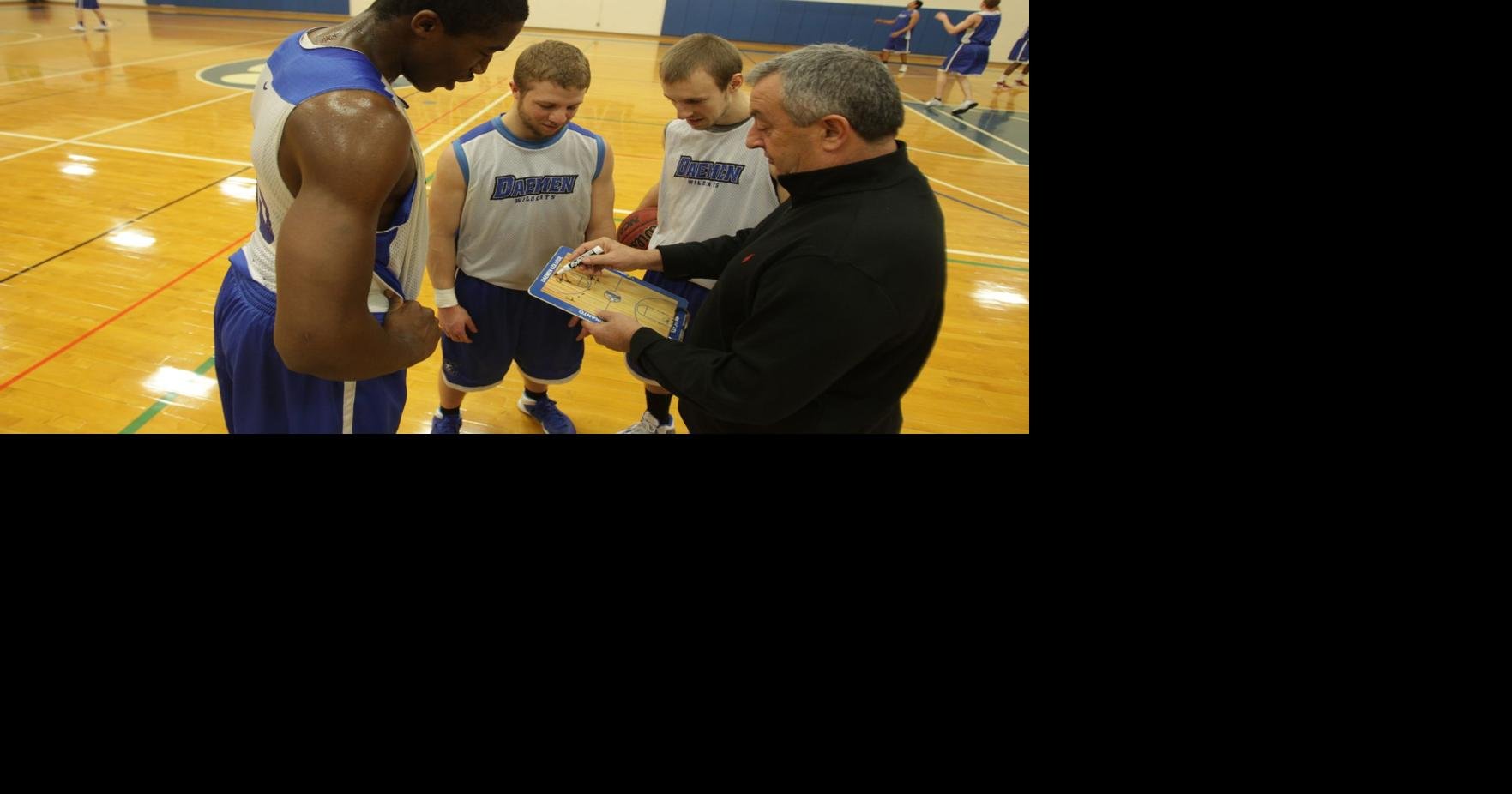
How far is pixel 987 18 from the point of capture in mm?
10250

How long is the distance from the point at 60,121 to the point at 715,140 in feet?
23.1

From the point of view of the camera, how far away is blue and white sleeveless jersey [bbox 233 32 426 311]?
102 cm

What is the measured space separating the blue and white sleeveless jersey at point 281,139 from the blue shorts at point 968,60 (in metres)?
10.9

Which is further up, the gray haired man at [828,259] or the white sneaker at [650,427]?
the gray haired man at [828,259]

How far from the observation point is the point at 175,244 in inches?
157

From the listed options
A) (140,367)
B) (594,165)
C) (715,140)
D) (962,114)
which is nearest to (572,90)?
(594,165)

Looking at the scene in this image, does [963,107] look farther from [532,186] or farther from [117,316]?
[117,316]

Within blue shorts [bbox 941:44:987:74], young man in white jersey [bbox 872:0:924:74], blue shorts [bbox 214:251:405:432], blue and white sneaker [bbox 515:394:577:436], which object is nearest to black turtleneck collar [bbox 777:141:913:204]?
blue shorts [bbox 214:251:405:432]

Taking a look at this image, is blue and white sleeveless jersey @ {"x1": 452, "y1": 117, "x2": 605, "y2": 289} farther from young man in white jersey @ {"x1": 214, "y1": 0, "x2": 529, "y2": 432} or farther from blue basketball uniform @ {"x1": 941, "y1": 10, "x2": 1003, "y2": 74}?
blue basketball uniform @ {"x1": 941, "y1": 10, "x2": 1003, "y2": 74}

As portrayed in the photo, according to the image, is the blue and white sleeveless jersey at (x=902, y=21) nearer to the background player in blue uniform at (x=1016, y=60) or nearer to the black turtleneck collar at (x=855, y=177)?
the background player in blue uniform at (x=1016, y=60)

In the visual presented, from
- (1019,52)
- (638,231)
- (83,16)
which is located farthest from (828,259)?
(83,16)

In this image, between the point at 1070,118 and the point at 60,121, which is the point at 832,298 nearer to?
the point at 1070,118

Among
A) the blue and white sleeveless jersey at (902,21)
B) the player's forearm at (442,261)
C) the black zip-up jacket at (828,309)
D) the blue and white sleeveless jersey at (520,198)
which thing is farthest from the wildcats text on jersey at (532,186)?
the blue and white sleeveless jersey at (902,21)

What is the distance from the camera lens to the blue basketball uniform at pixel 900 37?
1328 cm
